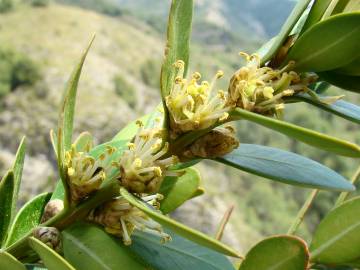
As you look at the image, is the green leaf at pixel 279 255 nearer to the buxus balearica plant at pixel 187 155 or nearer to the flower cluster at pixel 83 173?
the buxus balearica plant at pixel 187 155

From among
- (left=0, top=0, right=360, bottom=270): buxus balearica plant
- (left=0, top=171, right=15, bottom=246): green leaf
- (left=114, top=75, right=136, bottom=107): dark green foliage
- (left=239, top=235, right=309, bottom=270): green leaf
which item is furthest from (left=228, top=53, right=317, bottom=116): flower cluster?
(left=114, top=75, right=136, bottom=107): dark green foliage

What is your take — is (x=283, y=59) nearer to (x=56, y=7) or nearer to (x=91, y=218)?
(x=91, y=218)

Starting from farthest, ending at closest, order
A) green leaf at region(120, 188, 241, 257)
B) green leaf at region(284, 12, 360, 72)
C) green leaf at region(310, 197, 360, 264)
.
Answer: green leaf at region(310, 197, 360, 264), green leaf at region(284, 12, 360, 72), green leaf at region(120, 188, 241, 257)

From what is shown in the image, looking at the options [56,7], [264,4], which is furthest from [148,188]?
[264,4]

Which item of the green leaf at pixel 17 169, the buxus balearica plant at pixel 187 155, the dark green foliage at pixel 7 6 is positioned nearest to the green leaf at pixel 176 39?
the buxus balearica plant at pixel 187 155

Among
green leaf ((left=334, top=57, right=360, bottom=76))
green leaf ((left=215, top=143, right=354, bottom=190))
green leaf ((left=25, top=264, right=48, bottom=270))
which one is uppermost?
green leaf ((left=334, top=57, right=360, bottom=76))

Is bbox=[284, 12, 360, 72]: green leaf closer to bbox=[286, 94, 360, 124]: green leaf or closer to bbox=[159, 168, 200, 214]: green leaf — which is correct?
bbox=[286, 94, 360, 124]: green leaf
